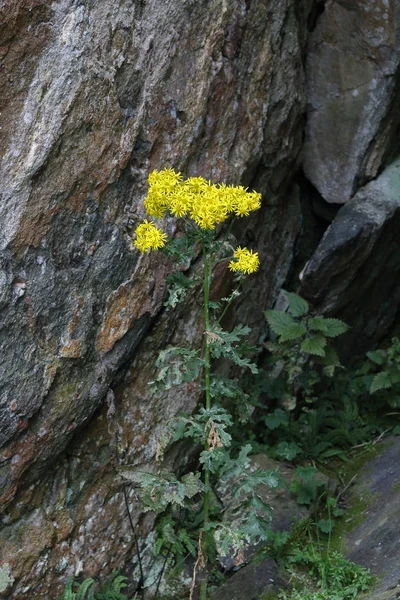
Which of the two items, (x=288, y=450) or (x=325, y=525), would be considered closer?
(x=325, y=525)

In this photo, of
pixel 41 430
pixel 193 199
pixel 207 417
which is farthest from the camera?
pixel 41 430

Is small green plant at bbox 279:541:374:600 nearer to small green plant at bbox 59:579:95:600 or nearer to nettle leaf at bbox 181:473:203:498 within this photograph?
nettle leaf at bbox 181:473:203:498

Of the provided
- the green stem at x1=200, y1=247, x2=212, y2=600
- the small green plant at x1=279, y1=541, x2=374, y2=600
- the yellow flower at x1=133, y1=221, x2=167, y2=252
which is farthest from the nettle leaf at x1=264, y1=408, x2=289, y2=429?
the yellow flower at x1=133, y1=221, x2=167, y2=252

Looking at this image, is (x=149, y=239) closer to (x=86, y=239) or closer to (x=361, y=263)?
(x=86, y=239)

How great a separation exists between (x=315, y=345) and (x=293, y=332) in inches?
6.6

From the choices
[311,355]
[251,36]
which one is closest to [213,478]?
[311,355]

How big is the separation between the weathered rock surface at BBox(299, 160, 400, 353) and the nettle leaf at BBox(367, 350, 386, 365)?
30cm

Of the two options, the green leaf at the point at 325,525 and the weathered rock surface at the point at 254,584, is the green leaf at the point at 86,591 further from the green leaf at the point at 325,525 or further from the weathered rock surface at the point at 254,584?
the green leaf at the point at 325,525

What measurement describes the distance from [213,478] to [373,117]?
287 cm

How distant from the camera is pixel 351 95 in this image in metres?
5.46

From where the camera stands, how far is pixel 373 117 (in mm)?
5410

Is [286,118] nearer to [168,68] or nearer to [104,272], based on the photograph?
[168,68]

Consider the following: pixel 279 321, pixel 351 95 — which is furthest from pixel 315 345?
pixel 351 95

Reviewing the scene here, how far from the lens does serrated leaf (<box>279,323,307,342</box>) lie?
15.9ft
